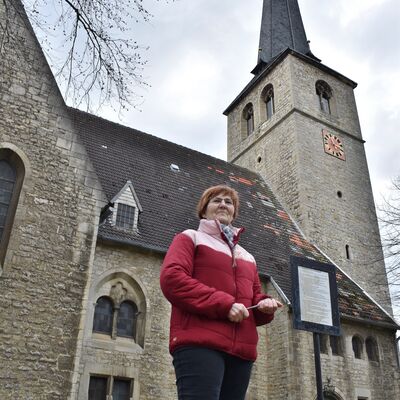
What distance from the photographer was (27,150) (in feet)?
25.9

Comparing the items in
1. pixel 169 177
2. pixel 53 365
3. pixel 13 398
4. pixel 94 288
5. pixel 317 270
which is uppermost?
pixel 169 177

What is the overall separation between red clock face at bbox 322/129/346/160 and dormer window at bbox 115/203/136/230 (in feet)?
34.0

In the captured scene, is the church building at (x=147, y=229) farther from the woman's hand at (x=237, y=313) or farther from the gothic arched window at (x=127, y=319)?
the woman's hand at (x=237, y=313)

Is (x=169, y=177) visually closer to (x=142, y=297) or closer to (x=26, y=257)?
(x=142, y=297)

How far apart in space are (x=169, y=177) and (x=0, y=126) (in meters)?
7.28

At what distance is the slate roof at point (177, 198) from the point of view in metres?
12.1

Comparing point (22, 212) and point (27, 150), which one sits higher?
point (27, 150)

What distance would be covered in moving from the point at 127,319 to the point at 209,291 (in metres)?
8.31

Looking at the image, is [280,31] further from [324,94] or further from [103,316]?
[103,316]

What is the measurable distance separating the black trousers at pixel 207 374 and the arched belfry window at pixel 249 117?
66.0 feet

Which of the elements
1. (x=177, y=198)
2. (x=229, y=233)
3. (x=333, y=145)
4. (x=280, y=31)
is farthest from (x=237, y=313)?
(x=280, y=31)

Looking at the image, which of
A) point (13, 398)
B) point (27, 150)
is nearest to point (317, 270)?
point (13, 398)

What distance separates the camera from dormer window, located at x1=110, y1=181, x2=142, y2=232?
11.1 metres

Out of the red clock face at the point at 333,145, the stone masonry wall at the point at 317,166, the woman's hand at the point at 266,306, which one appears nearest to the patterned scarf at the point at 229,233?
the woman's hand at the point at 266,306
